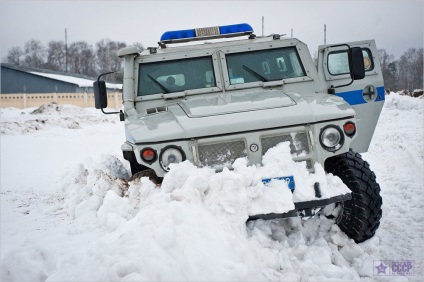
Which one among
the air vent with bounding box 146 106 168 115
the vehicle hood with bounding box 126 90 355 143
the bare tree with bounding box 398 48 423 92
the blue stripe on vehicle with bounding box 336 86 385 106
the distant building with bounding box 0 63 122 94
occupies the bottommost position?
the vehicle hood with bounding box 126 90 355 143

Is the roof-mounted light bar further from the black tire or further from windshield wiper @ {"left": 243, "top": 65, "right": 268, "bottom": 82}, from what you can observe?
the black tire

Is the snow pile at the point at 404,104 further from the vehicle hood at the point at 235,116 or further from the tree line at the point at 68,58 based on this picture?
the tree line at the point at 68,58

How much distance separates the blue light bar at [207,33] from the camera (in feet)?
16.6

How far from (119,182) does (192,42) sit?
203cm

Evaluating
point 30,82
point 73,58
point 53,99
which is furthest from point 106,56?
point 53,99

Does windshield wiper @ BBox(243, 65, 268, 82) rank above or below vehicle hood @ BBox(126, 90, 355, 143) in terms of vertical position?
above

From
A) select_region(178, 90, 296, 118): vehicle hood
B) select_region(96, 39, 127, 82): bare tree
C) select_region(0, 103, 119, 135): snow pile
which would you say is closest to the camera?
select_region(178, 90, 296, 118): vehicle hood

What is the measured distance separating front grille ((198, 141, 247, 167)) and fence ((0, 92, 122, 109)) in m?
26.5

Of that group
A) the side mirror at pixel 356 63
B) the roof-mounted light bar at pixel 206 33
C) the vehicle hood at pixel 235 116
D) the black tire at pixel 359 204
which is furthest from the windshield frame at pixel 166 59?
the black tire at pixel 359 204

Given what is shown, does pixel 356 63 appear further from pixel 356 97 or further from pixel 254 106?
pixel 254 106

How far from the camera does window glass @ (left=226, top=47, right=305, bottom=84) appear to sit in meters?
4.27

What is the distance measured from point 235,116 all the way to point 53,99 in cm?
2855

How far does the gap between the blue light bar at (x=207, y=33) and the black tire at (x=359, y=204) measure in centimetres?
242

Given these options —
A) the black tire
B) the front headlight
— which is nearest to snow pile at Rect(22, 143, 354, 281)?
the black tire
